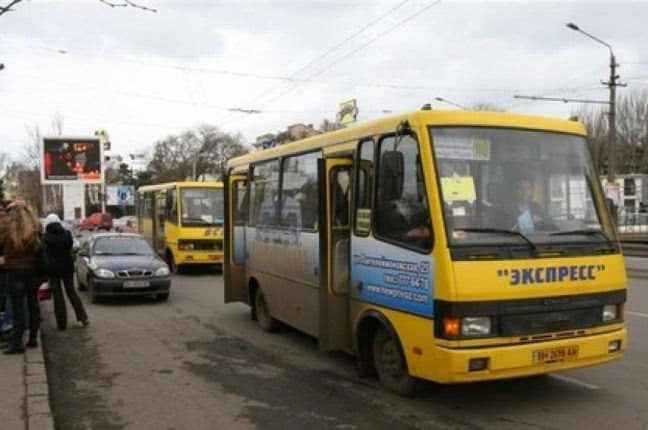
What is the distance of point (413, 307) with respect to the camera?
6.45 meters

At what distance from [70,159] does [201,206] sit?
3375cm

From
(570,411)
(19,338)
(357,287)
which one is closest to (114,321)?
(19,338)

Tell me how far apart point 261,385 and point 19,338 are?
300 centimetres

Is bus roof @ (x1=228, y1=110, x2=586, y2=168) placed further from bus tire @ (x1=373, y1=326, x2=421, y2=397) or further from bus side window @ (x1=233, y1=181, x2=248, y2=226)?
bus side window @ (x1=233, y1=181, x2=248, y2=226)

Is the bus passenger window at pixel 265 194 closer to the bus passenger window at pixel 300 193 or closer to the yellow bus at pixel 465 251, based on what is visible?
the bus passenger window at pixel 300 193

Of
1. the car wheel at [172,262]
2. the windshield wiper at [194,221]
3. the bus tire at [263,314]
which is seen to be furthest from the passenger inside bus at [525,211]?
the car wheel at [172,262]

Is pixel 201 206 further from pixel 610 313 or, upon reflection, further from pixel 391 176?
pixel 610 313

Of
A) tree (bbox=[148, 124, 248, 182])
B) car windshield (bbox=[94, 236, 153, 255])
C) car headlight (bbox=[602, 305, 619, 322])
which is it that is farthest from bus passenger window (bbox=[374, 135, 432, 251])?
tree (bbox=[148, 124, 248, 182])

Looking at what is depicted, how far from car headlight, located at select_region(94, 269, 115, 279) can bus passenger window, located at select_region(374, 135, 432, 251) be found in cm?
840

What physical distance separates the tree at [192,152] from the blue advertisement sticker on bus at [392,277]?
84749mm

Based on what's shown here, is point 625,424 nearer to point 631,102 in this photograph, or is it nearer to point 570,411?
point 570,411

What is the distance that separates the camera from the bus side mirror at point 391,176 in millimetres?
6750

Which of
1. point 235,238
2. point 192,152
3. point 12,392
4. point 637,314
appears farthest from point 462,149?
point 192,152

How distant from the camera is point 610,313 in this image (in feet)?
22.0
